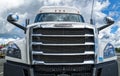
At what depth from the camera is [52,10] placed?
1180 cm

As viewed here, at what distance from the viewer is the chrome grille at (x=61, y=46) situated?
8047 mm

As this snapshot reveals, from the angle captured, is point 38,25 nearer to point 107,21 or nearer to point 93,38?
point 93,38

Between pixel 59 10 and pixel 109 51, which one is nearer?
pixel 109 51

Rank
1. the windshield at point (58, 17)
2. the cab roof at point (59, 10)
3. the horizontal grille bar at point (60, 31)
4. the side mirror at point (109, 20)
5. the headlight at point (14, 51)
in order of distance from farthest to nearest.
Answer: the cab roof at point (59, 10), the windshield at point (58, 17), the side mirror at point (109, 20), the headlight at point (14, 51), the horizontal grille bar at point (60, 31)

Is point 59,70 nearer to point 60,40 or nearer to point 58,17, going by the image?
point 60,40

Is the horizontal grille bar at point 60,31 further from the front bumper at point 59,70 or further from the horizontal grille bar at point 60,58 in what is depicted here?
the front bumper at point 59,70

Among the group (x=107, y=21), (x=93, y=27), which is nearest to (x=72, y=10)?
(x=107, y=21)

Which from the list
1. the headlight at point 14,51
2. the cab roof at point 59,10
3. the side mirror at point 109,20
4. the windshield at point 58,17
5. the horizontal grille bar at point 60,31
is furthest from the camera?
the cab roof at point 59,10

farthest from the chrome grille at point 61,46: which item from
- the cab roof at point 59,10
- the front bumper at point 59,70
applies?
the cab roof at point 59,10

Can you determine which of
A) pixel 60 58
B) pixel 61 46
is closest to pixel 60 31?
pixel 61 46

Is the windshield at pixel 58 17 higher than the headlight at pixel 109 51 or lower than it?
higher

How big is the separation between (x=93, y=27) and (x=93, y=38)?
0.86 feet

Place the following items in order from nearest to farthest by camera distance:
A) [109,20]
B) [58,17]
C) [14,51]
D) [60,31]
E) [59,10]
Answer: [60,31] < [14,51] < [109,20] < [58,17] < [59,10]

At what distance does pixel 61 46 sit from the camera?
8.05 m
